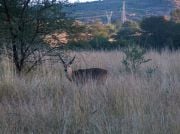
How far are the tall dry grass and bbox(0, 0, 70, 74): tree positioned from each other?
1.89m

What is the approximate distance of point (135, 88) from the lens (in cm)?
870

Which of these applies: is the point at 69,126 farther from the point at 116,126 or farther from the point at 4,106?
the point at 4,106

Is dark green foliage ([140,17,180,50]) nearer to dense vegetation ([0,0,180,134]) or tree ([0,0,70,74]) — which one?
dense vegetation ([0,0,180,134])

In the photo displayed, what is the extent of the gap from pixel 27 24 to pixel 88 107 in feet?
17.8

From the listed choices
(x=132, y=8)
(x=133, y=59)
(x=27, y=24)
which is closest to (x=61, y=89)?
(x=27, y=24)

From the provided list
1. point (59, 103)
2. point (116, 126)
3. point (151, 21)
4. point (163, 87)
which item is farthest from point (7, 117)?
point (151, 21)

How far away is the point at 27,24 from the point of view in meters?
12.5

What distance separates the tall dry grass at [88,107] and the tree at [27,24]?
1886 mm

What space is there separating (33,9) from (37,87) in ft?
12.1

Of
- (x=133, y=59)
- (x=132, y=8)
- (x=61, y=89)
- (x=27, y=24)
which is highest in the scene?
(x=27, y=24)

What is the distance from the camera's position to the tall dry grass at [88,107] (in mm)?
6637

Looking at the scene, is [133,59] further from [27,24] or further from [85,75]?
[27,24]

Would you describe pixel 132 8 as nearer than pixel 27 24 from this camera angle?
No

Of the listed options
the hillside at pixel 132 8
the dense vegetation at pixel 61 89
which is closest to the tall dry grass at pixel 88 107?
the dense vegetation at pixel 61 89
